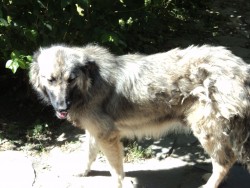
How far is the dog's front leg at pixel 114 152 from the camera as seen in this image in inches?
168

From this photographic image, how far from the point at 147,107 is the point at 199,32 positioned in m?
4.48

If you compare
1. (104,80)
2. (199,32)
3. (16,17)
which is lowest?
(199,32)

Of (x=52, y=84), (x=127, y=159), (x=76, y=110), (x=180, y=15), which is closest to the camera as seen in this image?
(x=52, y=84)

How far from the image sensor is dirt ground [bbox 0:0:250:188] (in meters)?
4.79

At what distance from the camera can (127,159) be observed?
5.15 meters

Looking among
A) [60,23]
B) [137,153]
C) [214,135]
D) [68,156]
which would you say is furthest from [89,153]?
[60,23]

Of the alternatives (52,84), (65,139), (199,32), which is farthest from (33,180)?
(199,32)

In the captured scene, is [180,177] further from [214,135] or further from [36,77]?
[36,77]

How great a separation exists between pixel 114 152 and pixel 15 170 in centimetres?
138

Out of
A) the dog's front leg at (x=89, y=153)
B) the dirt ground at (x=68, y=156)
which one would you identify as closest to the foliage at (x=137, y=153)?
the dirt ground at (x=68, y=156)

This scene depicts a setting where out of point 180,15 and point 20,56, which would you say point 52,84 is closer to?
point 20,56

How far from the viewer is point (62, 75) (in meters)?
3.82

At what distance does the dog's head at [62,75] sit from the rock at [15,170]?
1.13 metres

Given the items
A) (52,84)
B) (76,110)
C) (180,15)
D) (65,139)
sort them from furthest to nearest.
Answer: (180,15) → (65,139) → (76,110) → (52,84)
